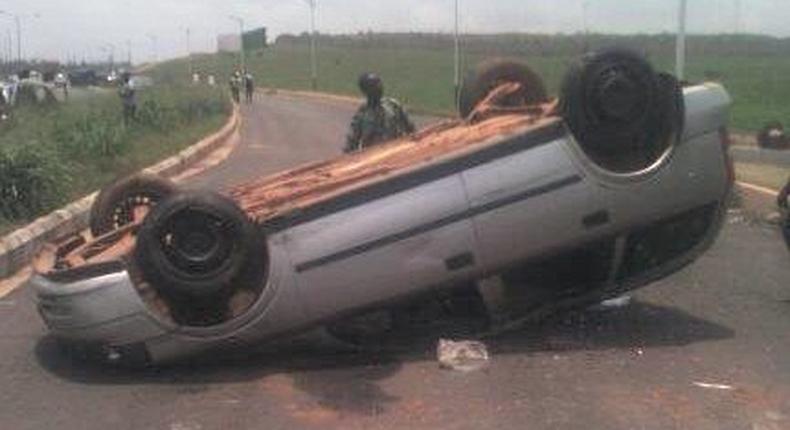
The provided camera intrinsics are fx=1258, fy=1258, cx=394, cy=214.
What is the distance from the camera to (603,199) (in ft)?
23.5

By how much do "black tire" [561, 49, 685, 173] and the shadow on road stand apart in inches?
43.4

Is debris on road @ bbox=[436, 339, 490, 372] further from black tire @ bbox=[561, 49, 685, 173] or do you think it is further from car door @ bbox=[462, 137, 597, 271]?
black tire @ bbox=[561, 49, 685, 173]

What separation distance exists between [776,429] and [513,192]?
2.02 metres

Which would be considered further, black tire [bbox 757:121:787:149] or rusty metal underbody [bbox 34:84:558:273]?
black tire [bbox 757:121:787:149]

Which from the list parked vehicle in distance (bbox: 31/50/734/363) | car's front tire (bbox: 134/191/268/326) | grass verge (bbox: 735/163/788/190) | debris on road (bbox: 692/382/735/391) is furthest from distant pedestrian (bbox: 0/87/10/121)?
debris on road (bbox: 692/382/735/391)

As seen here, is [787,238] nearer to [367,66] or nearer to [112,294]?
[112,294]

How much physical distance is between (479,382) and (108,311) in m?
1.99

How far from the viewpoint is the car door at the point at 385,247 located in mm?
6801

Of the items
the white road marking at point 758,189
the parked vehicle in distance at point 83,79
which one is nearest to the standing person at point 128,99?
the white road marking at point 758,189

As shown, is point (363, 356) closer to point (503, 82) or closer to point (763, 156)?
point (503, 82)

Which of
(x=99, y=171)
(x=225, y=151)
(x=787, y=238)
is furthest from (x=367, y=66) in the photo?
(x=787, y=238)

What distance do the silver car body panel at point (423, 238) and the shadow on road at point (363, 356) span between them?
0.22 metres

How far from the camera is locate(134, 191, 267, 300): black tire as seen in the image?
672cm

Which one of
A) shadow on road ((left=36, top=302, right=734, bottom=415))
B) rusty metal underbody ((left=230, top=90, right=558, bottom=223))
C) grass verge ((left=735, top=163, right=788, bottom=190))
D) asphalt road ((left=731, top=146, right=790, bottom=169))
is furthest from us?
asphalt road ((left=731, top=146, right=790, bottom=169))
